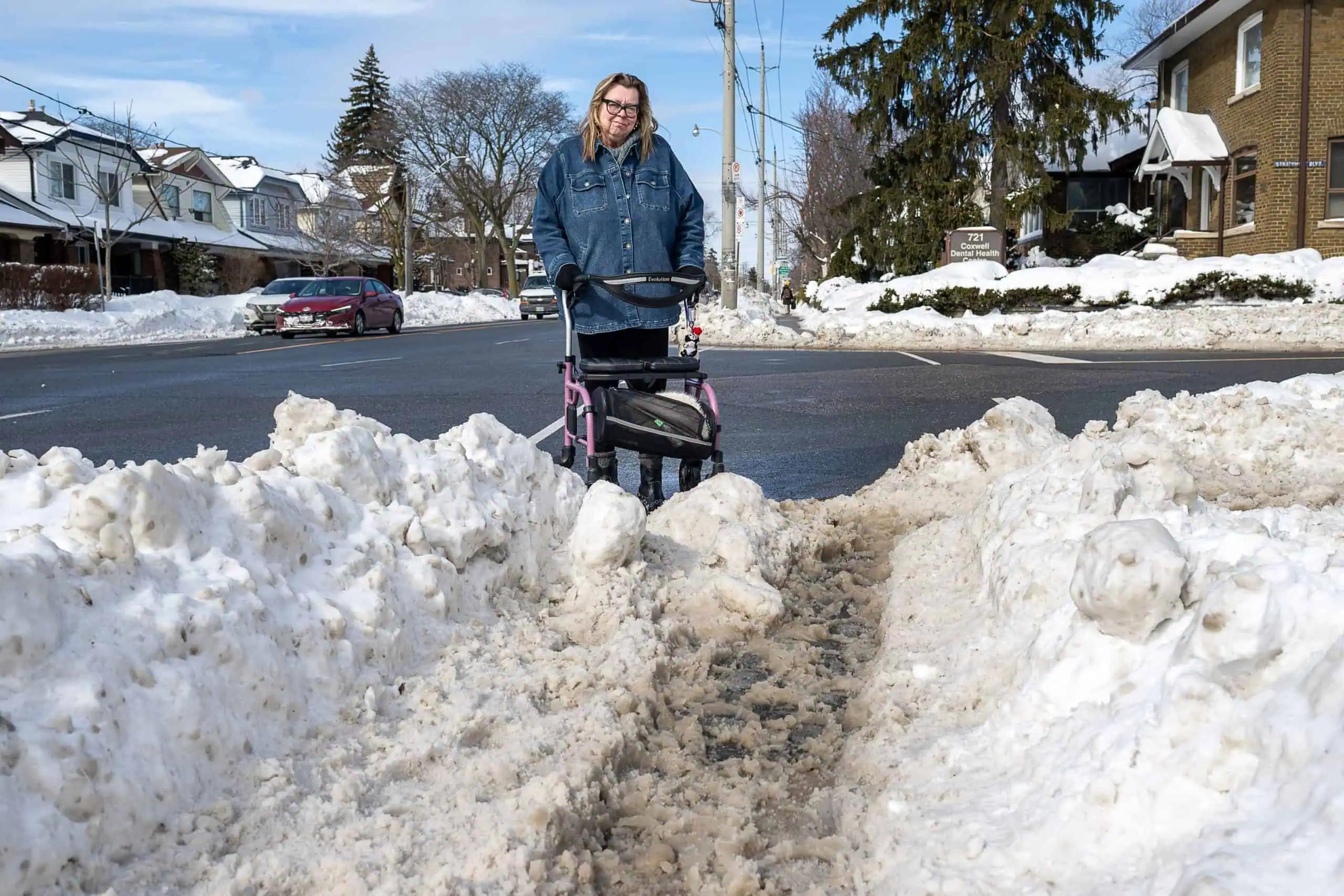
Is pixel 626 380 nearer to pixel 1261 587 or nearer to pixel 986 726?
pixel 986 726

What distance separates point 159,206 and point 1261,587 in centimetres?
5249

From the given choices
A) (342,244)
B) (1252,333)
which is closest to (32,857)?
(1252,333)

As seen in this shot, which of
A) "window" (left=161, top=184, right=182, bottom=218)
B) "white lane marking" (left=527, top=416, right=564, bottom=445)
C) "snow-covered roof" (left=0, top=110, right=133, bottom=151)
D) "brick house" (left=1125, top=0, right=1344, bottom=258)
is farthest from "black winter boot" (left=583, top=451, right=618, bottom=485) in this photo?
"window" (left=161, top=184, right=182, bottom=218)

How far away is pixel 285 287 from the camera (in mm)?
31078

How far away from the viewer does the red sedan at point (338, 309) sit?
2719 centimetres

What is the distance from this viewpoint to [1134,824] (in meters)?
1.98

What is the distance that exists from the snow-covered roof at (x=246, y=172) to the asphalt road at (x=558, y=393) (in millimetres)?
46861

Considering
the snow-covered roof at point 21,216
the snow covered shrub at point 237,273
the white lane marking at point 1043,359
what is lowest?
the white lane marking at point 1043,359

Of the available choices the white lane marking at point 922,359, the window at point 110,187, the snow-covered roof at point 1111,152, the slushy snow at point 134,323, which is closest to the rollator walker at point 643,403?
the white lane marking at point 922,359

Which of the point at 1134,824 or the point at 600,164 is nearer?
the point at 1134,824

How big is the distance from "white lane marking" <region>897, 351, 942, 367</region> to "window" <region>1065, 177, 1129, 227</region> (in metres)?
21.3

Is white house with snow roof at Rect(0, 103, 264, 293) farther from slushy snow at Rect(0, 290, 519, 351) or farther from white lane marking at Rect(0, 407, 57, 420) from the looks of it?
white lane marking at Rect(0, 407, 57, 420)

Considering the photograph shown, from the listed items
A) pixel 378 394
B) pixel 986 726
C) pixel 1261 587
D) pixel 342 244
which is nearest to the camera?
pixel 1261 587

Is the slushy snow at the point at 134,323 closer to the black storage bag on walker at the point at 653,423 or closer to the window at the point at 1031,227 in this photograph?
the window at the point at 1031,227
